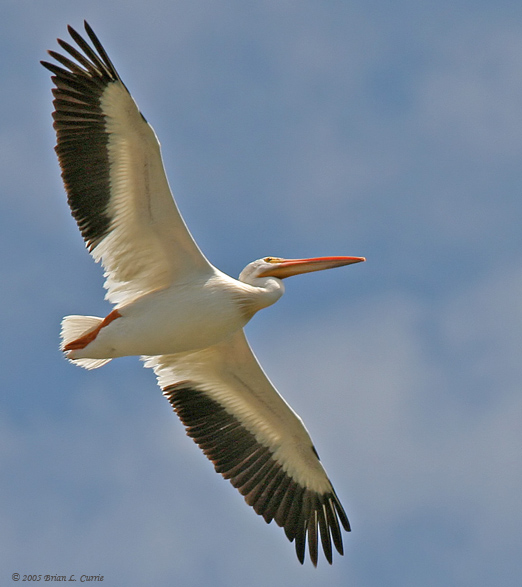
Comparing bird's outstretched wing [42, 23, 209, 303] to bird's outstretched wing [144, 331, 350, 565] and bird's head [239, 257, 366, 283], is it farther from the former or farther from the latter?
bird's outstretched wing [144, 331, 350, 565]

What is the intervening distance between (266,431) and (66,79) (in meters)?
4.56

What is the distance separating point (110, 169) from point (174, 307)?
1.57 m

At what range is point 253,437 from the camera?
40.5 ft

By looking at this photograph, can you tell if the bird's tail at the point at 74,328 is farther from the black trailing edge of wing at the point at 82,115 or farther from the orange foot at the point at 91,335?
the black trailing edge of wing at the point at 82,115

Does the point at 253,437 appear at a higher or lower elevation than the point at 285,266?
lower

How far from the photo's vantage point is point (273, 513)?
12.1 metres

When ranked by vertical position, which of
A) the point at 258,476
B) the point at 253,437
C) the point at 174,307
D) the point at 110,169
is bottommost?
the point at 258,476

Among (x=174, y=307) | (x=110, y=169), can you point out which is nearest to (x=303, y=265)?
(x=174, y=307)

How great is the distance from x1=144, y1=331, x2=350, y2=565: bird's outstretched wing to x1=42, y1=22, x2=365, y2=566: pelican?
0.04 feet

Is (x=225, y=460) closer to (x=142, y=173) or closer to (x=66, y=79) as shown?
(x=142, y=173)

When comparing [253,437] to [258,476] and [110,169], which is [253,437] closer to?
[258,476]

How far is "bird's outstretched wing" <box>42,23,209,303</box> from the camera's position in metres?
10.7

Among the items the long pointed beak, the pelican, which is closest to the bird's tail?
the pelican

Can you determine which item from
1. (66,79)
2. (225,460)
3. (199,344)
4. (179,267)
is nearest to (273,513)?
(225,460)
